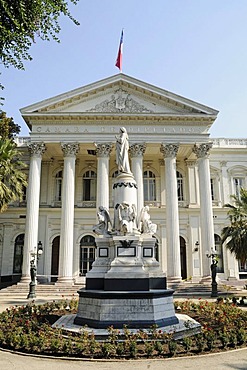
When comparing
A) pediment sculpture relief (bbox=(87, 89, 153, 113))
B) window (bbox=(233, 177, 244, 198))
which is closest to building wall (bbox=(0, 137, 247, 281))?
window (bbox=(233, 177, 244, 198))

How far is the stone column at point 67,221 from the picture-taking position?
2825 cm

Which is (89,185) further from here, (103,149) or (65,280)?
(65,280)

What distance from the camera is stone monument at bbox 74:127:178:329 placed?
1017 centimetres

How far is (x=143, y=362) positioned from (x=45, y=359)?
2121 mm

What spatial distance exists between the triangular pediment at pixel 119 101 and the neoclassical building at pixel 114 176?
9cm

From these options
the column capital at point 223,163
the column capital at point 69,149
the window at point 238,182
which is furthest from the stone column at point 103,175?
the window at point 238,182

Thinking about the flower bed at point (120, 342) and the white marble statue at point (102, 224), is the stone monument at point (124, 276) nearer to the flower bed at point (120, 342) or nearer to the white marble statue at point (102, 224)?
the white marble statue at point (102, 224)

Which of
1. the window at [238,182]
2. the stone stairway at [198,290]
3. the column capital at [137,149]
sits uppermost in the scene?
the column capital at [137,149]

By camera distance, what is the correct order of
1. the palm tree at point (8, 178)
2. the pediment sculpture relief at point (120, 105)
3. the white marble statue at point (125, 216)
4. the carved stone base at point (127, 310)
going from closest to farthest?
the carved stone base at point (127, 310)
the white marble statue at point (125, 216)
the palm tree at point (8, 178)
the pediment sculpture relief at point (120, 105)

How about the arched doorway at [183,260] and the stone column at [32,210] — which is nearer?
the stone column at [32,210]

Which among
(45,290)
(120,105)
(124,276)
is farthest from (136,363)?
(120,105)

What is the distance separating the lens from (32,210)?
29.1m

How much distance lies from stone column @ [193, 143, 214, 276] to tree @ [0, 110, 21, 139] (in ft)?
54.1

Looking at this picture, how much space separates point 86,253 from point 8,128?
1348 centimetres
